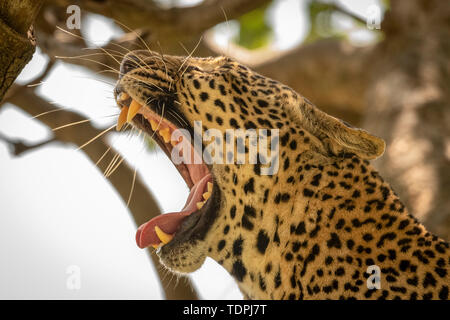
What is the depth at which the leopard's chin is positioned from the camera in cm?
480

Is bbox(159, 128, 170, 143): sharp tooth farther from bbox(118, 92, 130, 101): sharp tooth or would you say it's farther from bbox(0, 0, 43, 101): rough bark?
bbox(0, 0, 43, 101): rough bark

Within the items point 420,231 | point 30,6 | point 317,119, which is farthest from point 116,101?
point 420,231

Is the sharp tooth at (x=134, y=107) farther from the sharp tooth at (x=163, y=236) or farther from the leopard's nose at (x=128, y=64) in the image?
the sharp tooth at (x=163, y=236)

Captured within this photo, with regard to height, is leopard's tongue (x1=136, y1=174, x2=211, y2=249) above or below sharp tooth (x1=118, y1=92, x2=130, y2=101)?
below

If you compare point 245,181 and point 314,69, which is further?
point 314,69

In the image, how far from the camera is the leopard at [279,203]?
4.34m

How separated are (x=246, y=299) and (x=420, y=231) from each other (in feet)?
4.02

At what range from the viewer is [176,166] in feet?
17.5

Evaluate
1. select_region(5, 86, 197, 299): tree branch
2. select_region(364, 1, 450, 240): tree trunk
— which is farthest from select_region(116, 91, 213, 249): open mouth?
select_region(364, 1, 450, 240): tree trunk

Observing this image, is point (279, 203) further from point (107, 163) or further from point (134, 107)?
point (107, 163)

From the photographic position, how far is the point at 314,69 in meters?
14.0
